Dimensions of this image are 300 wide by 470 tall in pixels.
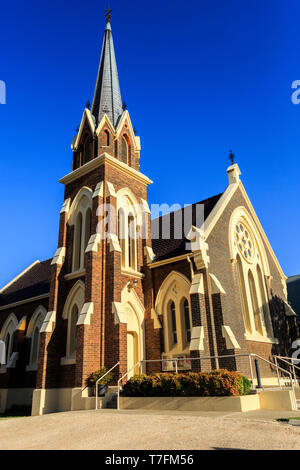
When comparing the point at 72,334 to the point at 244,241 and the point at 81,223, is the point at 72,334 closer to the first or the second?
the point at 81,223

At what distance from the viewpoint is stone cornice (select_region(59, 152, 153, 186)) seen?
62.1 feet

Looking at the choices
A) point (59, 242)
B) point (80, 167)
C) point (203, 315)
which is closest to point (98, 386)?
point (203, 315)

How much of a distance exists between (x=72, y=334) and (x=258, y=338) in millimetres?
9482

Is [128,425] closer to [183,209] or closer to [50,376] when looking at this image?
[50,376]

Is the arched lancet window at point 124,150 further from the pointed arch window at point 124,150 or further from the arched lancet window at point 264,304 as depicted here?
the arched lancet window at point 264,304

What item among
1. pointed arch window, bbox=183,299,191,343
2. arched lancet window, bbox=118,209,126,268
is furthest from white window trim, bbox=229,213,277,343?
arched lancet window, bbox=118,209,126,268

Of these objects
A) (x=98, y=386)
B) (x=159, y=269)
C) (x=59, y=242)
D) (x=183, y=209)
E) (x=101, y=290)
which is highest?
(x=183, y=209)

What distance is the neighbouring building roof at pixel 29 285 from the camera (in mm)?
24998

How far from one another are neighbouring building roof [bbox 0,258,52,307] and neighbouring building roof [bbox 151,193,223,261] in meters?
8.18

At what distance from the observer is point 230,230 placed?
1911 cm


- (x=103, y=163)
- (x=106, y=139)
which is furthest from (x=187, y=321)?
(x=106, y=139)

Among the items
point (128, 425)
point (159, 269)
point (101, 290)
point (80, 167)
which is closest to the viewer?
point (128, 425)

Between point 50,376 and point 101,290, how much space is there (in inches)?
184
